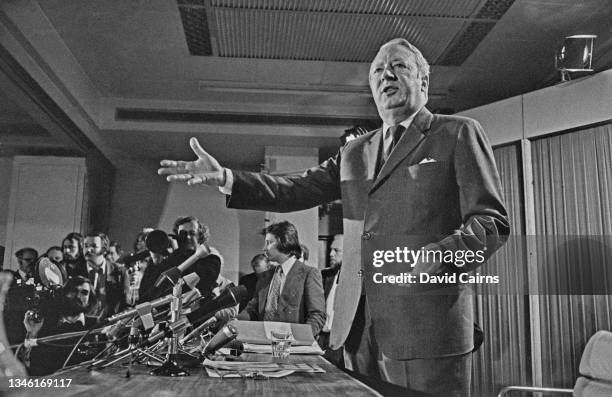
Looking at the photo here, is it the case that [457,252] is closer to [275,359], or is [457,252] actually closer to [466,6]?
[275,359]

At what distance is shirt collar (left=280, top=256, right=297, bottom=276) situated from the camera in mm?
1828

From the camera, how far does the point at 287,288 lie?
1818 millimetres

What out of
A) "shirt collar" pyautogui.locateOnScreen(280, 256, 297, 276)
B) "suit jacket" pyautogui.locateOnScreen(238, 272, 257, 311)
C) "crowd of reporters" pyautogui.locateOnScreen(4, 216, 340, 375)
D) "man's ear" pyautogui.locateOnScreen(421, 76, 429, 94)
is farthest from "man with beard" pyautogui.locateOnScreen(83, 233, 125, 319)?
"man's ear" pyautogui.locateOnScreen(421, 76, 429, 94)

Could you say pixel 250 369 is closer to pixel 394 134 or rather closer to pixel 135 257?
pixel 135 257

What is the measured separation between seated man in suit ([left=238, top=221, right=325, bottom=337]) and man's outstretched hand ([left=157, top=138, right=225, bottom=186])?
253 mm

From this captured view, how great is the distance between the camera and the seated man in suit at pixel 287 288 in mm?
1791

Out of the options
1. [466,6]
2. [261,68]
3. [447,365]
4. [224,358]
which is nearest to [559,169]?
[466,6]

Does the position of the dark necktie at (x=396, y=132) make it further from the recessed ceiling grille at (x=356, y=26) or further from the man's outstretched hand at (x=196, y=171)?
the man's outstretched hand at (x=196, y=171)

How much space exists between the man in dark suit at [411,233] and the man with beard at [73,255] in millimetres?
376

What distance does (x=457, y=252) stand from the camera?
1776mm

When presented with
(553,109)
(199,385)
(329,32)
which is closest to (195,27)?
(329,32)

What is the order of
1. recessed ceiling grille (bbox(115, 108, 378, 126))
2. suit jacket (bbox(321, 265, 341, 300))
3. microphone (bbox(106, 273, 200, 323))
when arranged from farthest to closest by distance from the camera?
recessed ceiling grille (bbox(115, 108, 378, 126))
suit jacket (bbox(321, 265, 341, 300))
microphone (bbox(106, 273, 200, 323))

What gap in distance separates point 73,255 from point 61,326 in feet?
0.81

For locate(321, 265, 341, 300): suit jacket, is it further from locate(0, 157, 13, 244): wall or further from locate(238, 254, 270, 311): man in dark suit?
locate(0, 157, 13, 244): wall
